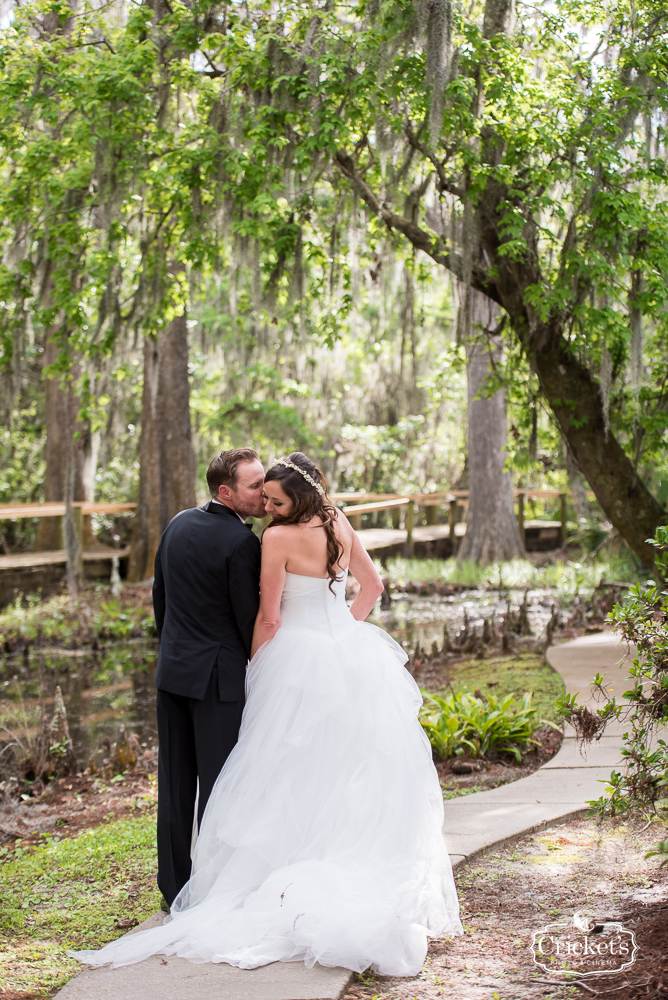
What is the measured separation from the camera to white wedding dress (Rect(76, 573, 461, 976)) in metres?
2.76

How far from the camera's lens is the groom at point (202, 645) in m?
3.27

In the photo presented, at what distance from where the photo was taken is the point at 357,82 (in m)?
6.34

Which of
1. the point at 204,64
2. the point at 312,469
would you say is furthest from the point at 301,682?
the point at 204,64

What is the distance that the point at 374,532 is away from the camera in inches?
637

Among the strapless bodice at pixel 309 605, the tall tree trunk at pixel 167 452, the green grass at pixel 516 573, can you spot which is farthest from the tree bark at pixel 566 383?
the tall tree trunk at pixel 167 452

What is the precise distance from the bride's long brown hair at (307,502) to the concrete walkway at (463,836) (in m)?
1.17

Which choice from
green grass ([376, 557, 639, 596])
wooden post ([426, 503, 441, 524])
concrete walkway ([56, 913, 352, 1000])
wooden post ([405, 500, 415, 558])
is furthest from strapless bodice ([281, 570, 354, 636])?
wooden post ([426, 503, 441, 524])

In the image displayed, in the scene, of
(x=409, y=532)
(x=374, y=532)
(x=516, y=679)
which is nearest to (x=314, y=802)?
(x=516, y=679)

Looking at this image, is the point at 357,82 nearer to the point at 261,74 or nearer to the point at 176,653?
the point at 261,74

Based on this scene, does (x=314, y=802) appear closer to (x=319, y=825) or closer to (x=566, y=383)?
(x=319, y=825)

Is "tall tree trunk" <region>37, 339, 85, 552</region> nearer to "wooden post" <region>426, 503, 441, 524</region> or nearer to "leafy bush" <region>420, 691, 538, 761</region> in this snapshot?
"wooden post" <region>426, 503, 441, 524</region>

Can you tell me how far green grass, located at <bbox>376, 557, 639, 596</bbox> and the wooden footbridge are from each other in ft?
2.19

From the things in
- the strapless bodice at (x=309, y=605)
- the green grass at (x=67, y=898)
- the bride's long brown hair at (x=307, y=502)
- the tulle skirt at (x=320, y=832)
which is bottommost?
the green grass at (x=67, y=898)

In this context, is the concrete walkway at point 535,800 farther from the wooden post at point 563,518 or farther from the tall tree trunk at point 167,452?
the wooden post at point 563,518
